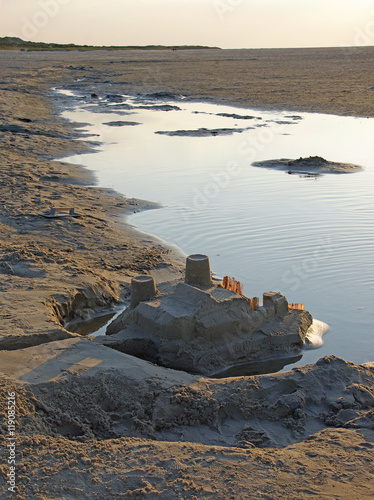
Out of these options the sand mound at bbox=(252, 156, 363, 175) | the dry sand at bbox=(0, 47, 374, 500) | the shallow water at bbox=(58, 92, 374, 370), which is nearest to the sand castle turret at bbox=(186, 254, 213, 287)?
the shallow water at bbox=(58, 92, 374, 370)

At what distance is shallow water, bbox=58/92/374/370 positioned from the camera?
687 centimetres

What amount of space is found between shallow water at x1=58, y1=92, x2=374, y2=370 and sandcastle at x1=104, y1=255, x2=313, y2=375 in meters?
0.40

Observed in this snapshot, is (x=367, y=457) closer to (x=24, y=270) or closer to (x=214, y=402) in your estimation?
(x=214, y=402)

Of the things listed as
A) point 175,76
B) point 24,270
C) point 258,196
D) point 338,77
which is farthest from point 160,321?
point 175,76

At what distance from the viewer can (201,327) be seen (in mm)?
5422

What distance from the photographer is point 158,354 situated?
17.8 ft

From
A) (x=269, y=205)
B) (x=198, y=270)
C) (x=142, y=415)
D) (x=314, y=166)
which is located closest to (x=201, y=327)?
(x=198, y=270)

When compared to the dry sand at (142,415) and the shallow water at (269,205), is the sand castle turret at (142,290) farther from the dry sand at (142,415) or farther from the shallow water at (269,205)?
the shallow water at (269,205)

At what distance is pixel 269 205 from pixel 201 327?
5238 millimetres

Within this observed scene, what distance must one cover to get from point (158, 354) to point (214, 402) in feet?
3.76

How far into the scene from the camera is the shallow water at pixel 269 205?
6867 mm

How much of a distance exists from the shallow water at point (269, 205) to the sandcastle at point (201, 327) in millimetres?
401

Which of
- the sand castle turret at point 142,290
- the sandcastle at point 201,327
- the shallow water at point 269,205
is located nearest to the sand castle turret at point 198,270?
the sandcastle at point 201,327

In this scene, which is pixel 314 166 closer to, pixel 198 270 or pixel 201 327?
pixel 198 270
